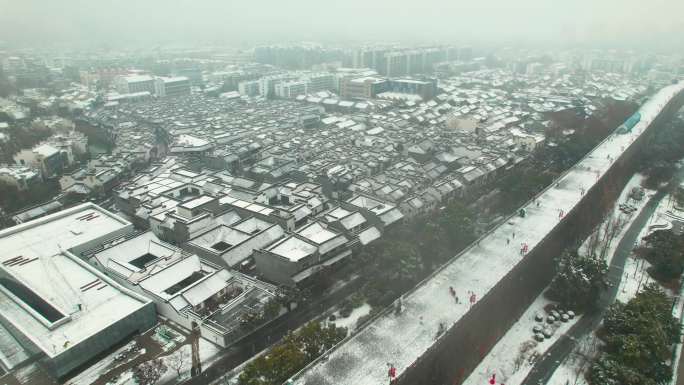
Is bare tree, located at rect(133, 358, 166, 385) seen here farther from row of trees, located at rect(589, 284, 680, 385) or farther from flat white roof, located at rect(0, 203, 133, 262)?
row of trees, located at rect(589, 284, 680, 385)

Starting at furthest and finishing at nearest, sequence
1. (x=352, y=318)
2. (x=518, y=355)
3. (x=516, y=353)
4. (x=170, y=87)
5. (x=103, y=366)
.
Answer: (x=170, y=87), (x=352, y=318), (x=516, y=353), (x=518, y=355), (x=103, y=366)

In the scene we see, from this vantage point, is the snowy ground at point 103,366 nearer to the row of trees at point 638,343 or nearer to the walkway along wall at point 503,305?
the walkway along wall at point 503,305

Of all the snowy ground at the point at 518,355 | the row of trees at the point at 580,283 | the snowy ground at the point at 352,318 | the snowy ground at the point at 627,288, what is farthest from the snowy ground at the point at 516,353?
the snowy ground at the point at 352,318

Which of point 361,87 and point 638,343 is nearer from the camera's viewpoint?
point 638,343

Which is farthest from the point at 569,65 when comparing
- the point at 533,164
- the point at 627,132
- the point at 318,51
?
the point at 533,164

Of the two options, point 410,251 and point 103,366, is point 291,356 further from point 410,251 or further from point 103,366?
point 410,251

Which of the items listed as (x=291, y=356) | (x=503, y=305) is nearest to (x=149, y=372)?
(x=291, y=356)

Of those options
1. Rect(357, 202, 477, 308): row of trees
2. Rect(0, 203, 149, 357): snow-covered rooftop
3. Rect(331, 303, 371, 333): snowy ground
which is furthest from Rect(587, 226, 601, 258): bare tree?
Rect(0, 203, 149, 357): snow-covered rooftop
